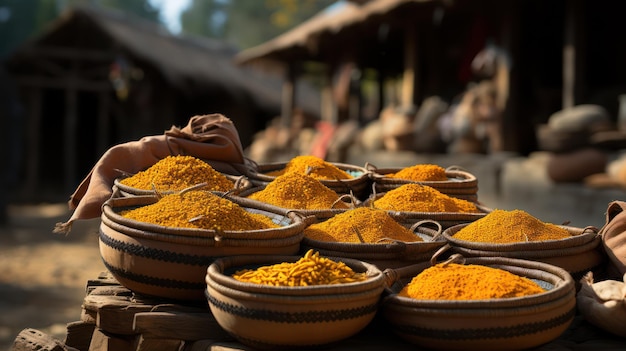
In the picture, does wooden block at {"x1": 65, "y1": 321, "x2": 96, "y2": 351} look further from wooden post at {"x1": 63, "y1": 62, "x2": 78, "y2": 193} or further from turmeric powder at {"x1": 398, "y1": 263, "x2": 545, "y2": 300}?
wooden post at {"x1": 63, "y1": 62, "x2": 78, "y2": 193}

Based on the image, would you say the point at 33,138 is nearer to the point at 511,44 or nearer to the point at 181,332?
the point at 511,44

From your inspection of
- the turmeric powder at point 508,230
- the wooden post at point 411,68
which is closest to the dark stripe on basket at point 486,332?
the turmeric powder at point 508,230

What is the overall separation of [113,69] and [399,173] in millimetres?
11045

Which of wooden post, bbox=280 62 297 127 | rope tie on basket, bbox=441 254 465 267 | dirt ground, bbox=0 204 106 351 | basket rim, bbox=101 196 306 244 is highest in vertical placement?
basket rim, bbox=101 196 306 244

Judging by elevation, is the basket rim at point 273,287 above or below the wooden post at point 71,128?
above

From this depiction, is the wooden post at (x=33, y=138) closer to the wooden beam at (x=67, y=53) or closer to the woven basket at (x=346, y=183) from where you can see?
the wooden beam at (x=67, y=53)

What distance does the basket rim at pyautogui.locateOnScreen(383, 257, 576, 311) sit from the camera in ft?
4.48

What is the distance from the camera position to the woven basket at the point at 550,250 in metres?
1.68

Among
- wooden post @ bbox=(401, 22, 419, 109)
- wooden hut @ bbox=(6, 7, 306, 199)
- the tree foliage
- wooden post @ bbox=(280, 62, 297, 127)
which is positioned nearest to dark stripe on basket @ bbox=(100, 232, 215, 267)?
wooden post @ bbox=(401, 22, 419, 109)

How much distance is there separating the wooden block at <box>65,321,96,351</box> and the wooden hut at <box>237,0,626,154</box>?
5.01 m

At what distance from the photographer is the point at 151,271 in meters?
1.57

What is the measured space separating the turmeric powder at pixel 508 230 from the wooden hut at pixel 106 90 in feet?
36.3

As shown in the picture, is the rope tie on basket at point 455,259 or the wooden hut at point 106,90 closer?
the rope tie on basket at point 455,259

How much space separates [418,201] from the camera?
2045 mm
